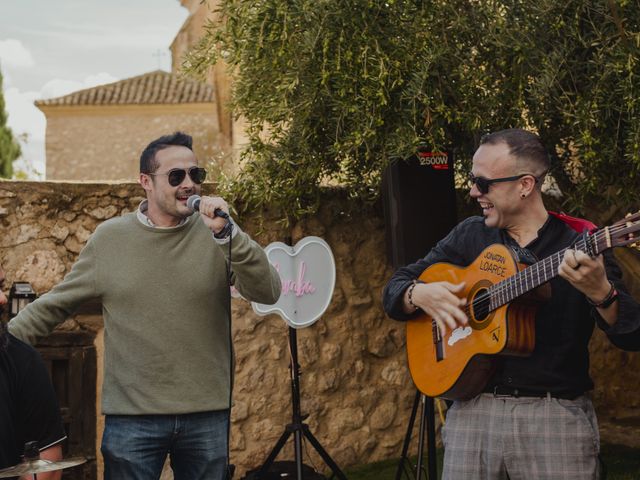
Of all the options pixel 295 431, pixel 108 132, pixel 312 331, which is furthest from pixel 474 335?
pixel 108 132

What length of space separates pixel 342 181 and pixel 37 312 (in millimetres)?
3138

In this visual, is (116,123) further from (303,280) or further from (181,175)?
(181,175)

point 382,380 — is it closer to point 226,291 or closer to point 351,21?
point 351,21

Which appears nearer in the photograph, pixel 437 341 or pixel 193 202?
pixel 193 202

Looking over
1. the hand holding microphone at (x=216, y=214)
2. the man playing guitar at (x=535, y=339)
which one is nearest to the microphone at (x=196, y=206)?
the hand holding microphone at (x=216, y=214)

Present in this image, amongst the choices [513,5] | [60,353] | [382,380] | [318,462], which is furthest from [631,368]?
[60,353]

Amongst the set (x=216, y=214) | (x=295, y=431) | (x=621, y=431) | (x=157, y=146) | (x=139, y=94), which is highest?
(x=139, y=94)

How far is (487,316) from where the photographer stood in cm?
321

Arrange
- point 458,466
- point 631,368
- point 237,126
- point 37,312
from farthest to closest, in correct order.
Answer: point 237,126 → point 631,368 → point 37,312 → point 458,466

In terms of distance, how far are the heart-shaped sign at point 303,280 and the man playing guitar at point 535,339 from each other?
174cm

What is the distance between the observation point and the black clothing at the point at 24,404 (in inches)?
108

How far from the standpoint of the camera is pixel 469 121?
530 cm

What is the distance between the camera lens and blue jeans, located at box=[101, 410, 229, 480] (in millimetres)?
3346

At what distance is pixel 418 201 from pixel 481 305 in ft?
8.01
